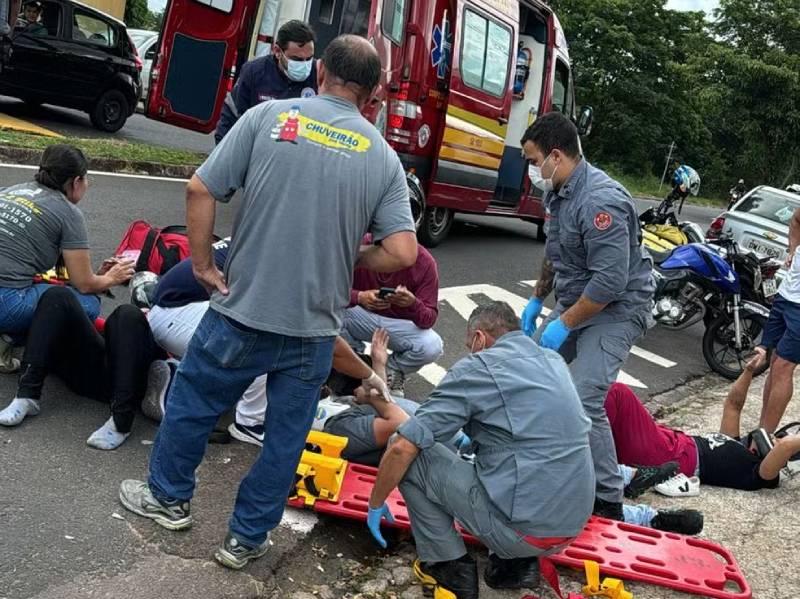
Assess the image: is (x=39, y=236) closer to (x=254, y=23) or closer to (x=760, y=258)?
(x=254, y=23)

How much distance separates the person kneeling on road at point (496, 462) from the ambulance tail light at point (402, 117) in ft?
16.1

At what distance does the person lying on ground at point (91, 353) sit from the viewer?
3789 millimetres

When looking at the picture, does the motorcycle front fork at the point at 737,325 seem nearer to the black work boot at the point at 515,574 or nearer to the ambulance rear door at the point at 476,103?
the ambulance rear door at the point at 476,103

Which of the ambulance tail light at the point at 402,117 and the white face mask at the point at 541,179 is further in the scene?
the ambulance tail light at the point at 402,117

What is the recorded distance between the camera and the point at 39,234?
12.8 ft

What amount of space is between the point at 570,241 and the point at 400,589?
172cm

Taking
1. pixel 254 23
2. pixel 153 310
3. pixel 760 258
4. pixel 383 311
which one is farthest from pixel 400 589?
pixel 254 23

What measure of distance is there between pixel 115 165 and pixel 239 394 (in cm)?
721

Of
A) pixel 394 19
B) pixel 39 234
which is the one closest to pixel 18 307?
pixel 39 234

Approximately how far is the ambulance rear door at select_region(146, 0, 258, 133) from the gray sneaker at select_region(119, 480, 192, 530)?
6036 mm

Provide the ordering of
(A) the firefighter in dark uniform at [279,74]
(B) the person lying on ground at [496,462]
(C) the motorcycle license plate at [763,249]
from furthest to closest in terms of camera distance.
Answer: (C) the motorcycle license plate at [763,249] < (A) the firefighter in dark uniform at [279,74] < (B) the person lying on ground at [496,462]

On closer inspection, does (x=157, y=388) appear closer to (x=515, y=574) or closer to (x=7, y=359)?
(x=7, y=359)

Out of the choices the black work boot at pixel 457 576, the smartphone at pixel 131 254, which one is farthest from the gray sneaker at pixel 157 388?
the black work boot at pixel 457 576

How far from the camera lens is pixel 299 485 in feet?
11.9
